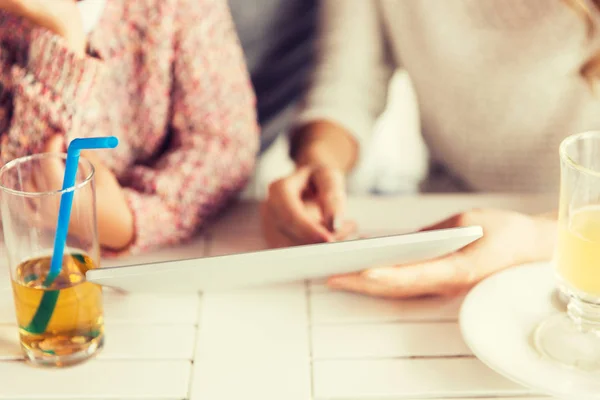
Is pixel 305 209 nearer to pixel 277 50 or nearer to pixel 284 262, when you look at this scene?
pixel 284 262

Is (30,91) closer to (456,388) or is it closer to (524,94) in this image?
(456,388)

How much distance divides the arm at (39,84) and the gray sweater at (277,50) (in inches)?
14.3

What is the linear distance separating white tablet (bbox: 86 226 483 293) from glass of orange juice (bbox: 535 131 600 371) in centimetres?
10

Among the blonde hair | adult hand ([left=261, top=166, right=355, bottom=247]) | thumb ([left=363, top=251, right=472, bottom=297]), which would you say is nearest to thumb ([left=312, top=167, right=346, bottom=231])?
adult hand ([left=261, top=166, right=355, bottom=247])

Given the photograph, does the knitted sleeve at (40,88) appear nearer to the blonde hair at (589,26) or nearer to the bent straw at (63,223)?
the bent straw at (63,223)

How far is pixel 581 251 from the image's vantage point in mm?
672

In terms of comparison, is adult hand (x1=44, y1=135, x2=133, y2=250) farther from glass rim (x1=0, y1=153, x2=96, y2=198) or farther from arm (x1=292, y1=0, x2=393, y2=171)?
arm (x1=292, y1=0, x2=393, y2=171)

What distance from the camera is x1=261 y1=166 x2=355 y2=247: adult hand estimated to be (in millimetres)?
829

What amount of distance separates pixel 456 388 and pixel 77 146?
0.40m

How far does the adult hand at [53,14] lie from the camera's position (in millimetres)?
779

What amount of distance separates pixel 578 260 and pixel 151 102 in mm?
533

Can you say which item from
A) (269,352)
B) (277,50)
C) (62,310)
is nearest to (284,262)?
(269,352)

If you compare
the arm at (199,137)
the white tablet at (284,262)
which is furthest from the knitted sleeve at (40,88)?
the white tablet at (284,262)

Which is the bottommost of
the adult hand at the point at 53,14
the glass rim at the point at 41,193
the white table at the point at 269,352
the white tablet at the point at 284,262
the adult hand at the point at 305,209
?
the white table at the point at 269,352
